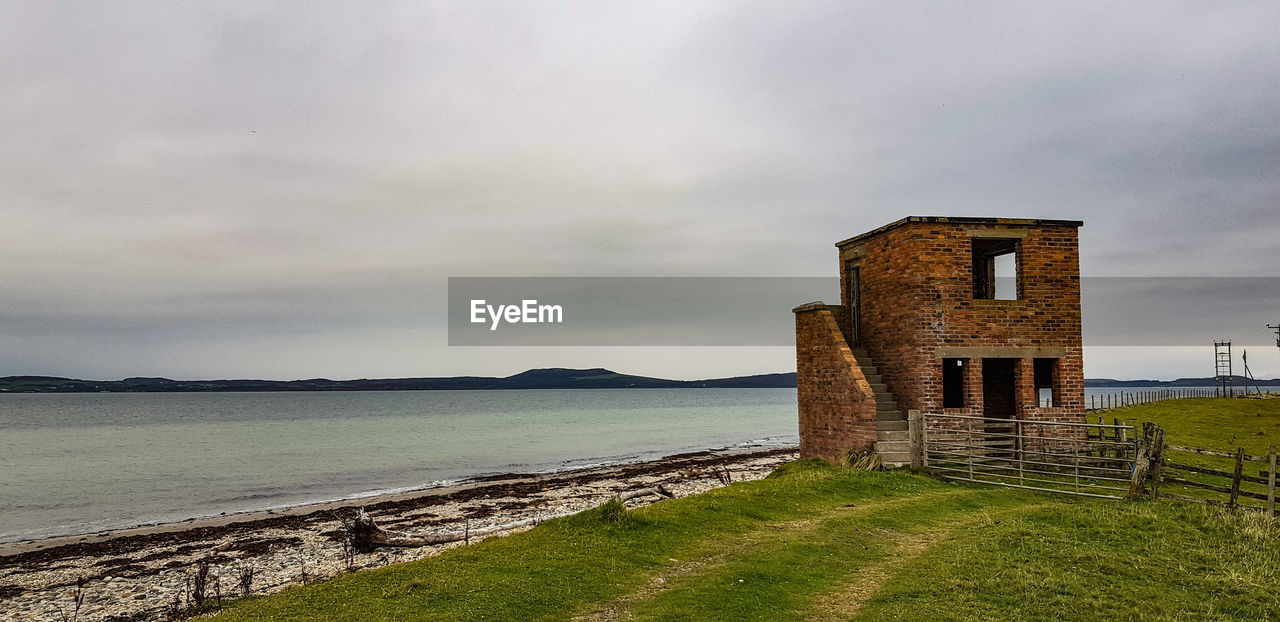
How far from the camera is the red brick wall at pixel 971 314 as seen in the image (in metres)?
17.2

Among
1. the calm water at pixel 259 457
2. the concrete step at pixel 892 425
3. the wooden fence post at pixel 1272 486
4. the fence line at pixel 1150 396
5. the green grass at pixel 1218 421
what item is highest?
the concrete step at pixel 892 425

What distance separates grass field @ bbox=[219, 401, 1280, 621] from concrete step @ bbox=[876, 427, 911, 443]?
10.9 ft

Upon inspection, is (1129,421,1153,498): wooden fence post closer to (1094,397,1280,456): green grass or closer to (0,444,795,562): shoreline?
(1094,397,1280,456): green grass

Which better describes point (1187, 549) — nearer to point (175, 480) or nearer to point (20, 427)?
point (175, 480)

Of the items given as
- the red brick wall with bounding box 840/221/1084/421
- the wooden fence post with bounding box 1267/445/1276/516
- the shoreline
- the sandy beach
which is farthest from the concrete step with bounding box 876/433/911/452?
the shoreline

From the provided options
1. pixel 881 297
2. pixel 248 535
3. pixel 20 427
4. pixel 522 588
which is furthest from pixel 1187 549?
pixel 20 427

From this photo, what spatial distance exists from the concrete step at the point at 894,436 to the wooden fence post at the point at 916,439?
194mm

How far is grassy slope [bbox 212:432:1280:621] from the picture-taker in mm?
7387

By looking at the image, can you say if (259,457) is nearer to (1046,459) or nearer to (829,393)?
(829,393)

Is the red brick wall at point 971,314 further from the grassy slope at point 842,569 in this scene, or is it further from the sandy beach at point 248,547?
the sandy beach at point 248,547

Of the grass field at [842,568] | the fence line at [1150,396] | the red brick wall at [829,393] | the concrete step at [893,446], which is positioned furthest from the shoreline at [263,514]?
the fence line at [1150,396]

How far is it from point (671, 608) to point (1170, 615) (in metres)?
5.06

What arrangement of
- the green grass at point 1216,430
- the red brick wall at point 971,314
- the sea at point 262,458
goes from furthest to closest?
the sea at point 262,458 < the red brick wall at point 971,314 < the green grass at point 1216,430

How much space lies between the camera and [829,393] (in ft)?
58.8
